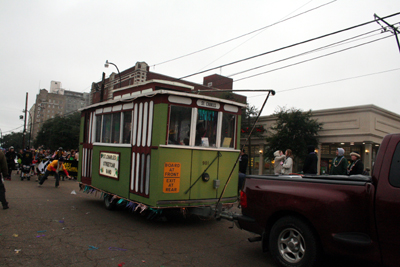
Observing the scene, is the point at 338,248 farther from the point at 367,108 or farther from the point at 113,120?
the point at 367,108

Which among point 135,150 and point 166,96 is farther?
point 135,150

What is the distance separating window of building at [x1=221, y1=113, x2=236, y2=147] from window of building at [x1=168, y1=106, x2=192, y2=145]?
3.22ft

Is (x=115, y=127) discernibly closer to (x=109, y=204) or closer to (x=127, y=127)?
(x=127, y=127)

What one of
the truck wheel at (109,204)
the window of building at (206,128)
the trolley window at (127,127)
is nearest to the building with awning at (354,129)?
the truck wheel at (109,204)

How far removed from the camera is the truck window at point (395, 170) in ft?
10.7

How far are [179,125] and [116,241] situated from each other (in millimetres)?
2680

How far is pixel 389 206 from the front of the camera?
3213 millimetres

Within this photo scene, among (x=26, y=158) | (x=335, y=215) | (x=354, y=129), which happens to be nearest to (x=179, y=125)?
(x=335, y=215)

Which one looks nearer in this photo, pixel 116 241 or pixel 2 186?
pixel 116 241

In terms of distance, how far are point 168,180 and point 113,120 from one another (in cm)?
291

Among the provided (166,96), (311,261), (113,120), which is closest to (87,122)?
(113,120)

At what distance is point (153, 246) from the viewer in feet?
17.2

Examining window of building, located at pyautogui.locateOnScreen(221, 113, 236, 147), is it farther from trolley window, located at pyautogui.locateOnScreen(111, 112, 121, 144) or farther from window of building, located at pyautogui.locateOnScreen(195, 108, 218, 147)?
trolley window, located at pyautogui.locateOnScreen(111, 112, 121, 144)

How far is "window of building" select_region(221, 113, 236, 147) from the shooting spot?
23.9ft
